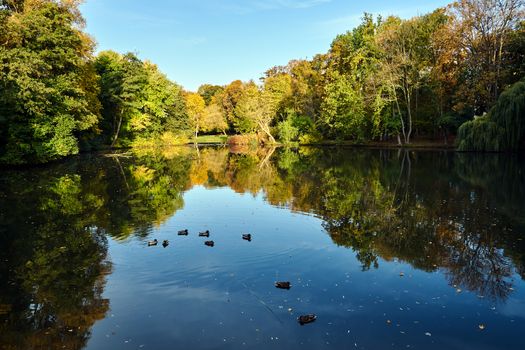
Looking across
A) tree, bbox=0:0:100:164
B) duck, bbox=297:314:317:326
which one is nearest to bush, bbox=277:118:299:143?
tree, bbox=0:0:100:164

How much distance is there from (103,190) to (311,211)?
12303mm

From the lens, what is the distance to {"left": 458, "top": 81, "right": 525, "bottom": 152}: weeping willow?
34.5 metres

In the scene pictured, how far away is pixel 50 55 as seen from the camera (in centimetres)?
3306

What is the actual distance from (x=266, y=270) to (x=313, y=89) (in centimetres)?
6137

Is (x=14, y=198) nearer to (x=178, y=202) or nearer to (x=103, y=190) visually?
(x=103, y=190)

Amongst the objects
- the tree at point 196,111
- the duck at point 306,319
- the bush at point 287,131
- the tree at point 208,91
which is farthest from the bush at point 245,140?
the duck at point 306,319

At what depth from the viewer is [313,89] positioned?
6819 centimetres

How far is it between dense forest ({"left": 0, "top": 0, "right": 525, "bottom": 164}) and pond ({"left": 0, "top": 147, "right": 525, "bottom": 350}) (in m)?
14.9

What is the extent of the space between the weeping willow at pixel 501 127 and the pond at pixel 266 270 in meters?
17.7

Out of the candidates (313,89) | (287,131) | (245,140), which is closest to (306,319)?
(287,131)

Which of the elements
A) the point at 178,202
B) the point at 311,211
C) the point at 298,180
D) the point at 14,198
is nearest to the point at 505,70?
the point at 298,180

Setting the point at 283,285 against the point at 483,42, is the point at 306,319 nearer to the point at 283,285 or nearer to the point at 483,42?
the point at 283,285

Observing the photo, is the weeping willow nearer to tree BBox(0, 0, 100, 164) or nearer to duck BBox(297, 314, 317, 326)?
duck BBox(297, 314, 317, 326)

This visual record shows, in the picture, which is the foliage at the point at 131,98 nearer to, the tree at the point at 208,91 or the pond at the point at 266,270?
the pond at the point at 266,270
